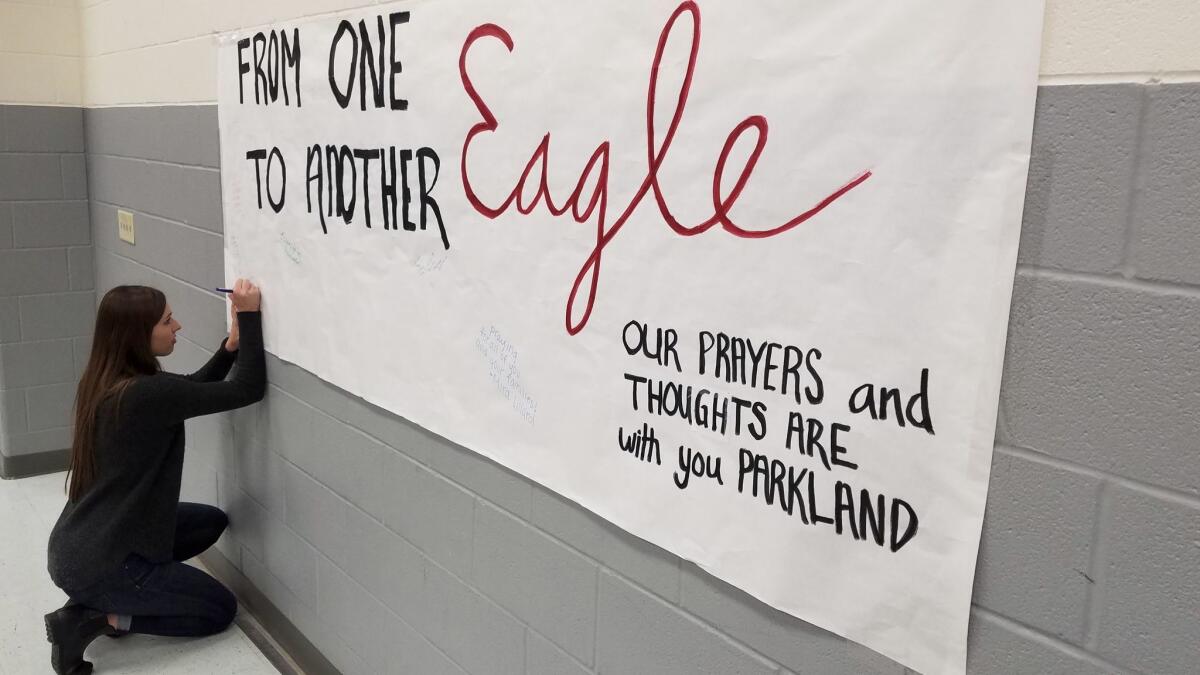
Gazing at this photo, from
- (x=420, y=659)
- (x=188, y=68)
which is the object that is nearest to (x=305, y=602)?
(x=420, y=659)

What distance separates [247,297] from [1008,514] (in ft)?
6.49

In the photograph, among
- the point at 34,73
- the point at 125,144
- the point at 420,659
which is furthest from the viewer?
the point at 34,73

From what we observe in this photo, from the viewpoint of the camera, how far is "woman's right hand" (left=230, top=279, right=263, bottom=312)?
7.81ft

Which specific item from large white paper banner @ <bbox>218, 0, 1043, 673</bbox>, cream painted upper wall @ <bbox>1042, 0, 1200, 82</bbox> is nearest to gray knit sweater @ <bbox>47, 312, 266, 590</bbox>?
large white paper banner @ <bbox>218, 0, 1043, 673</bbox>

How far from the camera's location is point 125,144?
3270 mm

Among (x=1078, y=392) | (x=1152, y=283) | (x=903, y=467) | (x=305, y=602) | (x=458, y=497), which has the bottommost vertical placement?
(x=305, y=602)

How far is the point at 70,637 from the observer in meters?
2.36

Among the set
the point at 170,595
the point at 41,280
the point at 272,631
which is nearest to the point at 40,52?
the point at 41,280

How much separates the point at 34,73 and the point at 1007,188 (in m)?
3.85

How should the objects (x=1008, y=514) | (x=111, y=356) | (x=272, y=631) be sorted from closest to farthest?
(x=1008, y=514), (x=111, y=356), (x=272, y=631)

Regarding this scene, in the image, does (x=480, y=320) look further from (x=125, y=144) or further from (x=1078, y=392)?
(x=125, y=144)

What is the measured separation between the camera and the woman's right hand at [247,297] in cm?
238

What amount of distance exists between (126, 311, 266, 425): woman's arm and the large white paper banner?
0.76m

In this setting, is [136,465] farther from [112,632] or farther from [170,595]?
[112,632]
